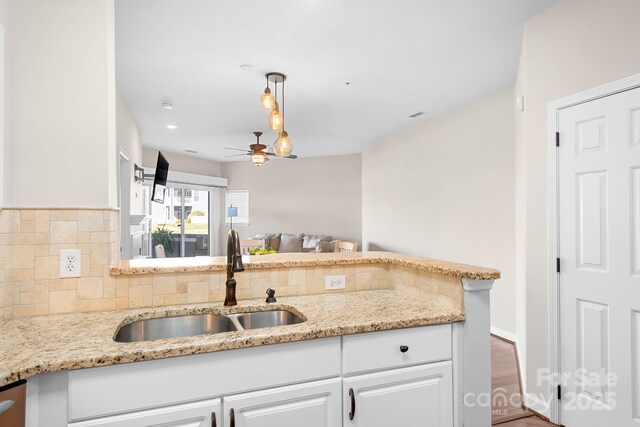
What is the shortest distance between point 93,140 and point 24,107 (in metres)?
0.27

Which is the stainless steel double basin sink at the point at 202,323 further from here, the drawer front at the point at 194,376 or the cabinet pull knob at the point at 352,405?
the cabinet pull knob at the point at 352,405

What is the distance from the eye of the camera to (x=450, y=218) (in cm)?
474

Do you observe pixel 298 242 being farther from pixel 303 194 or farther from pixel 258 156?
pixel 258 156

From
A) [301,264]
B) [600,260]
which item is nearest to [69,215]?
[301,264]

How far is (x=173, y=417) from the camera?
3.92 feet

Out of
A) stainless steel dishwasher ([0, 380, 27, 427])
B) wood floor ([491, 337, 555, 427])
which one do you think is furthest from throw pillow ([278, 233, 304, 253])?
stainless steel dishwasher ([0, 380, 27, 427])

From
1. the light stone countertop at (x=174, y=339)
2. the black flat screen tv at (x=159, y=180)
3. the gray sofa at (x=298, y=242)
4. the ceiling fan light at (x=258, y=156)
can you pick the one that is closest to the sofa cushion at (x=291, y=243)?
the gray sofa at (x=298, y=242)

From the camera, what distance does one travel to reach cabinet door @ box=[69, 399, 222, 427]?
3.76 feet

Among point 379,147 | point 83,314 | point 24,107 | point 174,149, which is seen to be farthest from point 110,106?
point 174,149

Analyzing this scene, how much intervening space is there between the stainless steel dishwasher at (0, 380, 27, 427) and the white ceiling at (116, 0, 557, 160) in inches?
86.8

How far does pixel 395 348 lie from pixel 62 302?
4.55ft

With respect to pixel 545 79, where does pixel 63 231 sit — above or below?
below

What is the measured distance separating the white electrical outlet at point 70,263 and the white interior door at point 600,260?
2642mm

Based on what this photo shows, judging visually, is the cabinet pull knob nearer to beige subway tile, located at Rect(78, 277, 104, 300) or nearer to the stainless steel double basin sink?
the stainless steel double basin sink
